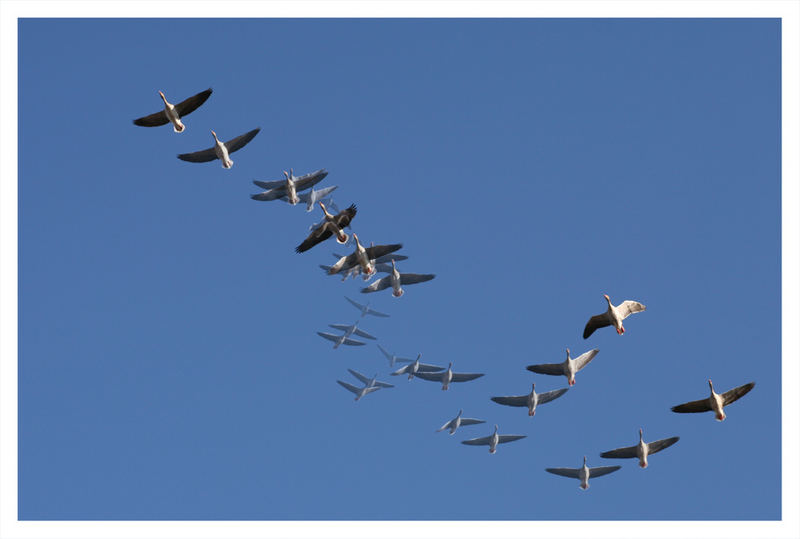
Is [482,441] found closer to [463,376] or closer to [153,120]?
[463,376]

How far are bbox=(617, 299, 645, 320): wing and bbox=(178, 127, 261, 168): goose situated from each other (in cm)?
1607

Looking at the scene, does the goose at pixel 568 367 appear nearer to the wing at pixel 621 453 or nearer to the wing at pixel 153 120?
the wing at pixel 621 453

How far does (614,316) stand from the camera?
46.4 metres

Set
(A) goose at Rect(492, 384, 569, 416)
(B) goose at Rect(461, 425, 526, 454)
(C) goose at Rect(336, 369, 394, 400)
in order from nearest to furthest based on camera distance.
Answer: (A) goose at Rect(492, 384, 569, 416) < (B) goose at Rect(461, 425, 526, 454) < (C) goose at Rect(336, 369, 394, 400)

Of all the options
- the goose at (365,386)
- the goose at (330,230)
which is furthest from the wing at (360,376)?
the goose at (330,230)

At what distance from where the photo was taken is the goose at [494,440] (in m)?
58.2

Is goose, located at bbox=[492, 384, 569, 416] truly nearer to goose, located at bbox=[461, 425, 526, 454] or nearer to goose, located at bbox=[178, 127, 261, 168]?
goose, located at bbox=[461, 425, 526, 454]

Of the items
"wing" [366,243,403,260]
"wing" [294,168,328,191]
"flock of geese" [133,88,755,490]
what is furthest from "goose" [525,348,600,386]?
"wing" [294,168,328,191]

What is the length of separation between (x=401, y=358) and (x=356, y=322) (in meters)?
3.01

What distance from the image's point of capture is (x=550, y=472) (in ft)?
179

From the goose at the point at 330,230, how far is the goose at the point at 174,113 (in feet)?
21.0

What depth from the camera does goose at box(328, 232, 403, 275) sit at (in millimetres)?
47031

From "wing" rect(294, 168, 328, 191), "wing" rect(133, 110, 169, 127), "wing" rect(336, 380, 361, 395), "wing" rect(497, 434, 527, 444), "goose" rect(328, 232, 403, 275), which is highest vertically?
"wing" rect(294, 168, 328, 191)
